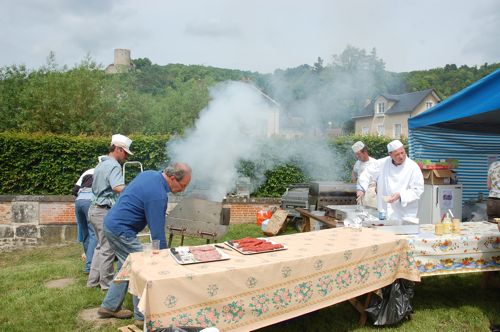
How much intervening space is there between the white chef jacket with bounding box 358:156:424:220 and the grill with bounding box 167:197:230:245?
8.30ft

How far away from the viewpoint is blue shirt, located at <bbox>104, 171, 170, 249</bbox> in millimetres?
3443

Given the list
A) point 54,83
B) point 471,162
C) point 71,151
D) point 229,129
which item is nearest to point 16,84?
point 54,83

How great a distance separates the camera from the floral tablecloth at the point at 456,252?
13.5 feet

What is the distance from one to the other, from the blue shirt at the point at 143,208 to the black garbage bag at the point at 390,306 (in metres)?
2.23

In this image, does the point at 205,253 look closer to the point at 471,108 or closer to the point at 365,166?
the point at 471,108

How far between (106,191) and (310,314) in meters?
2.94

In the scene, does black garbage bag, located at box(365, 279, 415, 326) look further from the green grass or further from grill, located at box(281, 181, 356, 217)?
grill, located at box(281, 181, 356, 217)

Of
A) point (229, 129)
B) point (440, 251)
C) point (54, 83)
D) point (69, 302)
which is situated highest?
point (54, 83)

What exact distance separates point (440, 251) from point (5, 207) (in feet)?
30.0

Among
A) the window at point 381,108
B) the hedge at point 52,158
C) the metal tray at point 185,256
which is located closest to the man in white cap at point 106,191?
the metal tray at point 185,256

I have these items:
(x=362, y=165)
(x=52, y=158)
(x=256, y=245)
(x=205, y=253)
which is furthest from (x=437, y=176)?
(x=52, y=158)

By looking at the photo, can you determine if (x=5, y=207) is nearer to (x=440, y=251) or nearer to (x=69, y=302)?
(x=69, y=302)

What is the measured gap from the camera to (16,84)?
79.2ft

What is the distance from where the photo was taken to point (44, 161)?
1016 cm
